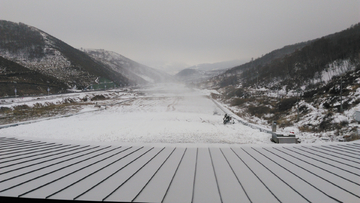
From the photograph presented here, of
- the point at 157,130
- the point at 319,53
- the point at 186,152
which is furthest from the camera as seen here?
the point at 319,53

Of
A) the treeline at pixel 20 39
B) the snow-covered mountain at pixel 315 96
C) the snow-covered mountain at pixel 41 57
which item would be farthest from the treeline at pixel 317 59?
the treeline at pixel 20 39

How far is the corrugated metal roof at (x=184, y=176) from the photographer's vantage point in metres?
2.59

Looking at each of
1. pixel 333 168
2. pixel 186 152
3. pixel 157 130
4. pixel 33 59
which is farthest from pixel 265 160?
pixel 33 59

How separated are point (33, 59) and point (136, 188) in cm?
13124

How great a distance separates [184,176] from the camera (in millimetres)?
3301

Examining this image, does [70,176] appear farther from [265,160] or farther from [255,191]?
[265,160]

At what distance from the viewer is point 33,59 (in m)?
94.8

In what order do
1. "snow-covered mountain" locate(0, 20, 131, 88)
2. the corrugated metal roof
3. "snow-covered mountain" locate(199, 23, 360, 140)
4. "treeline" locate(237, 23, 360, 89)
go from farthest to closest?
"snow-covered mountain" locate(0, 20, 131, 88) < "treeline" locate(237, 23, 360, 89) < "snow-covered mountain" locate(199, 23, 360, 140) < the corrugated metal roof

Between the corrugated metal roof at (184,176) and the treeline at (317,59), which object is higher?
the treeline at (317,59)

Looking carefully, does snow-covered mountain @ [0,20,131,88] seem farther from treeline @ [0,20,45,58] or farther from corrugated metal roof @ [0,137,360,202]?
corrugated metal roof @ [0,137,360,202]

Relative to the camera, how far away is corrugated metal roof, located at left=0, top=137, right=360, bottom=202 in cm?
259

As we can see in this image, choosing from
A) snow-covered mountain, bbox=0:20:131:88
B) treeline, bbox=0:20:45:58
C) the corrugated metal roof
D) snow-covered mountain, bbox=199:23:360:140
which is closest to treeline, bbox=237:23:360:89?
snow-covered mountain, bbox=199:23:360:140

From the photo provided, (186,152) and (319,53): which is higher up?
(319,53)

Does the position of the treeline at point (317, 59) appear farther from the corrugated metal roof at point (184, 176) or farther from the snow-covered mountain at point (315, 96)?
the corrugated metal roof at point (184, 176)
